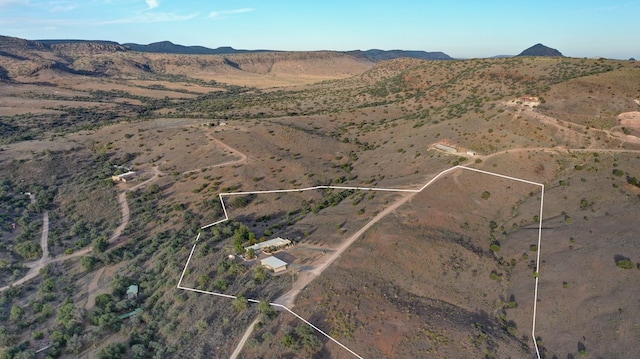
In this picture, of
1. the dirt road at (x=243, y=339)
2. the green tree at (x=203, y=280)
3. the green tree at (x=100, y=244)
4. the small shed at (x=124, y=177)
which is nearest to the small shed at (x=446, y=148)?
the green tree at (x=203, y=280)

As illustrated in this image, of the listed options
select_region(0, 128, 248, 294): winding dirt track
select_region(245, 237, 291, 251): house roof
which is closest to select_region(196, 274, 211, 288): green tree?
select_region(245, 237, 291, 251): house roof

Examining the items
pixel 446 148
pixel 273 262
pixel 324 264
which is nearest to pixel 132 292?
pixel 273 262

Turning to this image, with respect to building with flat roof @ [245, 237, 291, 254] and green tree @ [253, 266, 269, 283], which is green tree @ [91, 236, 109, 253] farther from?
green tree @ [253, 266, 269, 283]

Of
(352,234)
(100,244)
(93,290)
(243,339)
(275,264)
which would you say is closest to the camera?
(243,339)

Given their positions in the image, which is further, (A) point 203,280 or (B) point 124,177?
(B) point 124,177

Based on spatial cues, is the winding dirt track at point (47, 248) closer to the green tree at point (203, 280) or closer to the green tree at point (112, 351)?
the green tree at point (112, 351)

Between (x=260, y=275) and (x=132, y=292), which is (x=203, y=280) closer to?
(x=260, y=275)

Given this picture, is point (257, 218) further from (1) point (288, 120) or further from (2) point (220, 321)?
(1) point (288, 120)
